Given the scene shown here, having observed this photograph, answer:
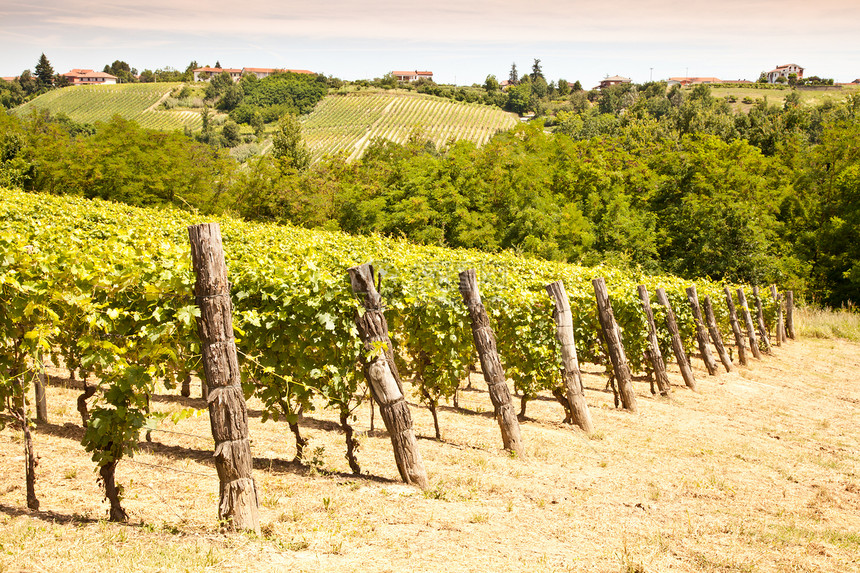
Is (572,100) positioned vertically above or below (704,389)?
above

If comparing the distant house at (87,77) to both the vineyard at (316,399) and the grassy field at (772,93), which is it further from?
the vineyard at (316,399)

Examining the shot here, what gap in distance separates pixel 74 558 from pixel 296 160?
51.4m

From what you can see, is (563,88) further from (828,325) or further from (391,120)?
(828,325)

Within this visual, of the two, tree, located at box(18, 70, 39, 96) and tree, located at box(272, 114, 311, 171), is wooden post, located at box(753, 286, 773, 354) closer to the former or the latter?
tree, located at box(272, 114, 311, 171)

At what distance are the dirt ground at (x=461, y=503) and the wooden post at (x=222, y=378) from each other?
0.90ft

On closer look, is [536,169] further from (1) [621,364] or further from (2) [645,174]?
(1) [621,364]

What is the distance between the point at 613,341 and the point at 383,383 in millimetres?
6048

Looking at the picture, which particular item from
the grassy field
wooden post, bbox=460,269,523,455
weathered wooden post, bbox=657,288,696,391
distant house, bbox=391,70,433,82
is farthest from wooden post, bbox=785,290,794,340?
distant house, bbox=391,70,433,82

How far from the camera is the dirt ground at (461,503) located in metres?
4.23

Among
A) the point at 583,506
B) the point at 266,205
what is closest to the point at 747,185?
the point at 266,205

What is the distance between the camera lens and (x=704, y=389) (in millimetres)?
13875

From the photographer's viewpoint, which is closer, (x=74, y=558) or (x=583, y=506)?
(x=74, y=558)

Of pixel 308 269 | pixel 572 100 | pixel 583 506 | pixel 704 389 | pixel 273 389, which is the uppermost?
pixel 572 100

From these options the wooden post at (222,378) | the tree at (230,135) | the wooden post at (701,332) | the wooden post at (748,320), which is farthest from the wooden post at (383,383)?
the tree at (230,135)
